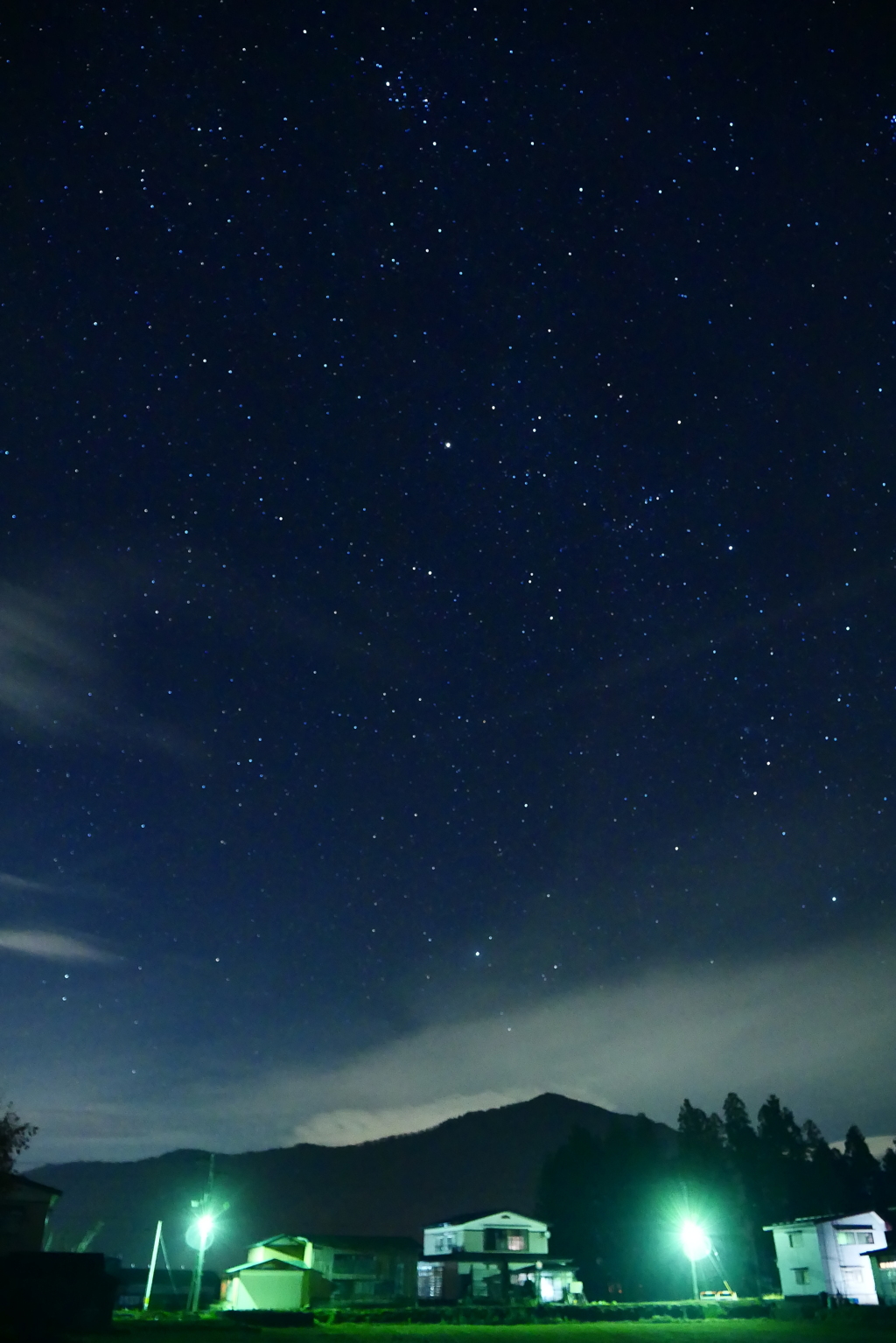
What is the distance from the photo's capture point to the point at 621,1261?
82.4 m

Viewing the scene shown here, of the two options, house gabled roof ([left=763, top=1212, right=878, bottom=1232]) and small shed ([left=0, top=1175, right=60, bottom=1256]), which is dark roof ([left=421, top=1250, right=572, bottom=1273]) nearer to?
house gabled roof ([left=763, top=1212, right=878, bottom=1232])

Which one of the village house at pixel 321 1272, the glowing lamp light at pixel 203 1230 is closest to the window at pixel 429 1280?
the village house at pixel 321 1272

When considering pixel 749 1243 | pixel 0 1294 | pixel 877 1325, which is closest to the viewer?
pixel 0 1294

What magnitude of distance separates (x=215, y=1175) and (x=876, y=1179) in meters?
76.6

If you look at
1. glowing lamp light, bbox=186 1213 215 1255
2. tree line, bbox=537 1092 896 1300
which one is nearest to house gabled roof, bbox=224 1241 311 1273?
glowing lamp light, bbox=186 1213 215 1255

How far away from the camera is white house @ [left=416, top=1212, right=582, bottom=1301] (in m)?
72.4

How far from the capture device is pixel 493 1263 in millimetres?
76625

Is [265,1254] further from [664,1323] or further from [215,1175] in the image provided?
[664,1323]

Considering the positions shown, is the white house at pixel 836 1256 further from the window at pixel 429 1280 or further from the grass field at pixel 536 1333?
the window at pixel 429 1280

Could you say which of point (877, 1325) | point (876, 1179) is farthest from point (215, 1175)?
point (876, 1179)

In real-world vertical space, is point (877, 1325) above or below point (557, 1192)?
below

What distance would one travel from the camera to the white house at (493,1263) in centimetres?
7238

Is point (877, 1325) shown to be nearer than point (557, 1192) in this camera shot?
Yes

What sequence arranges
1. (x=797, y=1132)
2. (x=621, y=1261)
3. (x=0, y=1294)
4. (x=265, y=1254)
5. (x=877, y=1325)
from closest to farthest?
(x=0, y=1294)
(x=877, y=1325)
(x=265, y=1254)
(x=621, y=1261)
(x=797, y=1132)
